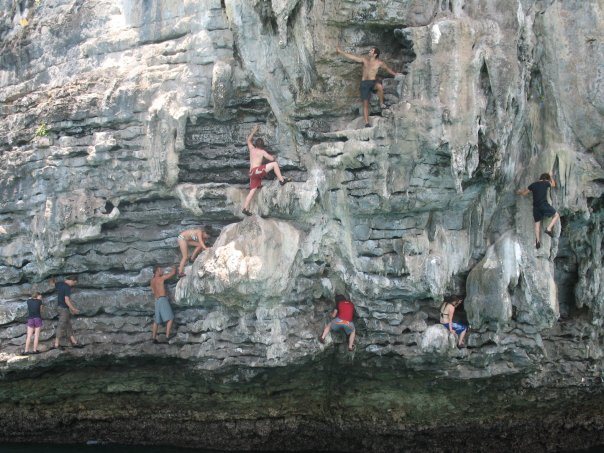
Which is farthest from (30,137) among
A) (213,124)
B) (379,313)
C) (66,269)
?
(379,313)

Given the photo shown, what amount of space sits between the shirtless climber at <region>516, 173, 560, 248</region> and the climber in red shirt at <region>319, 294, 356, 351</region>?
2889 millimetres

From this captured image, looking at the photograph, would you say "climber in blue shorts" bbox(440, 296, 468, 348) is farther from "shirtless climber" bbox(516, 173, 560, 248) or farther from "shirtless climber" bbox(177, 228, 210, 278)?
"shirtless climber" bbox(177, 228, 210, 278)

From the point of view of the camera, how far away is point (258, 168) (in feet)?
32.2

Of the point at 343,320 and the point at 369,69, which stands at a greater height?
the point at 369,69

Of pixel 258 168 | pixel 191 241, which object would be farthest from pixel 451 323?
pixel 191 241

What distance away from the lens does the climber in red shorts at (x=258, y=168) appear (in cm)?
982

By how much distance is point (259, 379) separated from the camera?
10438 mm

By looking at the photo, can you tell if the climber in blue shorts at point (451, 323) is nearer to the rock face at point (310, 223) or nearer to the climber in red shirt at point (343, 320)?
the rock face at point (310, 223)

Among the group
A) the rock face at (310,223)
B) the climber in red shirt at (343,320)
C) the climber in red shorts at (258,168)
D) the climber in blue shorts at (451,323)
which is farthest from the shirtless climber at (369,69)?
the climber in blue shorts at (451,323)

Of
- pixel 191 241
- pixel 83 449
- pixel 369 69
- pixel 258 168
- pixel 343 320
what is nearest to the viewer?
pixel 369 69

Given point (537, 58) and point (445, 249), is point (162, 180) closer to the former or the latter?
point (445, 249)

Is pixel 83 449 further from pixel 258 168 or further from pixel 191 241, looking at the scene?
pixel 258 168

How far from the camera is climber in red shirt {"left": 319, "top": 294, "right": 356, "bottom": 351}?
992cm

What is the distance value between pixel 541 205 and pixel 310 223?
3317mm
